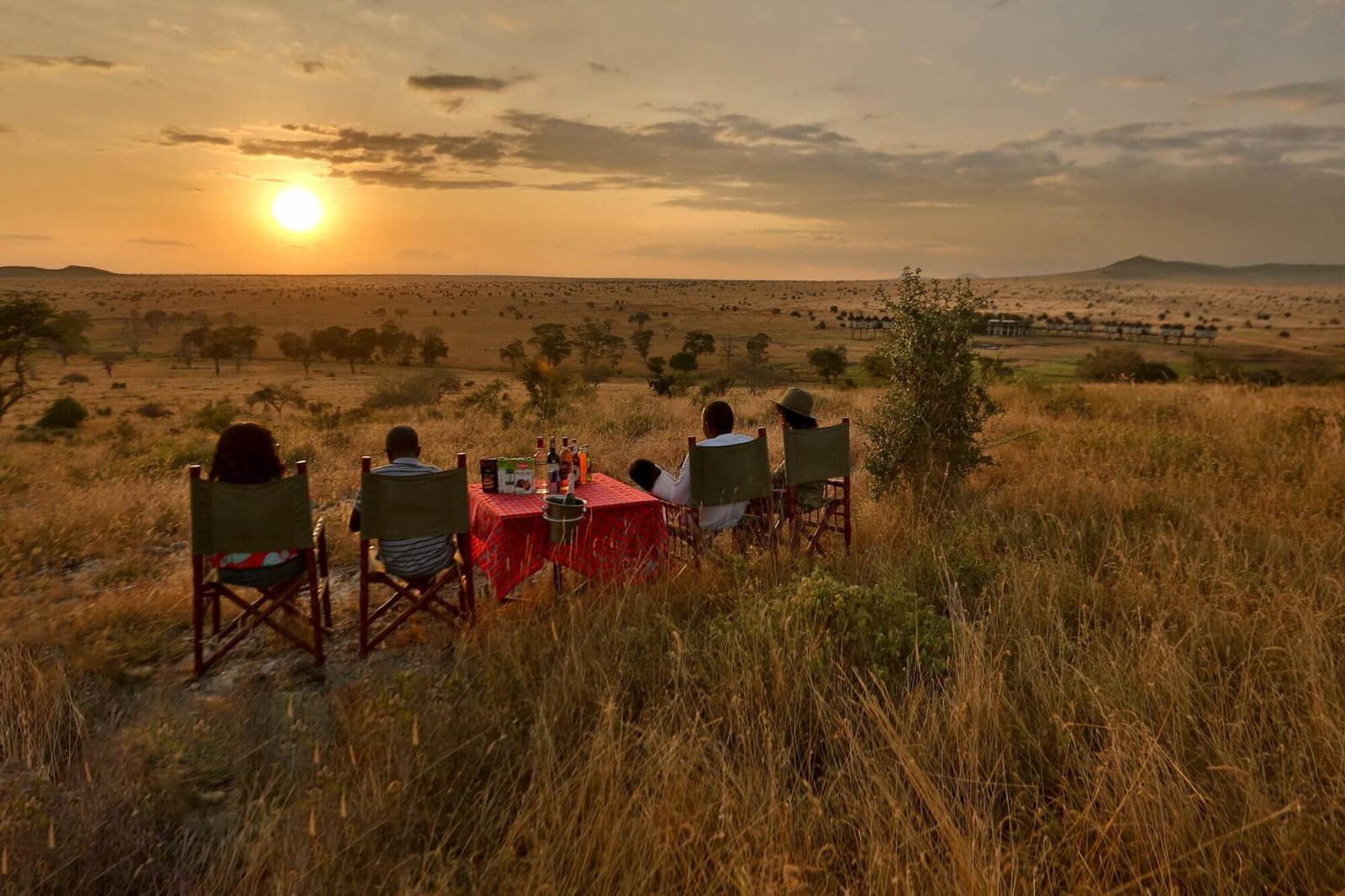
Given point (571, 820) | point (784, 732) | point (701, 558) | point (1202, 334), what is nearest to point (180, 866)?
point (571, 820)

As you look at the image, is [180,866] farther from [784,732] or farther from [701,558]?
[701,558]

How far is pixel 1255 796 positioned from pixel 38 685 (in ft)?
14.6

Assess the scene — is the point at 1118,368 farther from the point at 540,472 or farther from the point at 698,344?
the point at 540,472

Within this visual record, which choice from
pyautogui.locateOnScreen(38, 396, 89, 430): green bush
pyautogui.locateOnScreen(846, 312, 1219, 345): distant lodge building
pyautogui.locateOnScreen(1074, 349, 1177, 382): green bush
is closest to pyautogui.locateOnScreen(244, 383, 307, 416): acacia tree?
pyautogui.locateOnScreen(38, 396, 89, 430): green bush

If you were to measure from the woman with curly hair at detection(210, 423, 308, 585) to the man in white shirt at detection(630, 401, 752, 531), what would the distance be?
200 centimetres

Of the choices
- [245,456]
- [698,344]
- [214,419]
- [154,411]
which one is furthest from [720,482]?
[698,344]

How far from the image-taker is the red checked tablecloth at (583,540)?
4004mm

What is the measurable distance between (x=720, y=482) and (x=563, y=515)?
1.03 m

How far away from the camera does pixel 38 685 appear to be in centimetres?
305

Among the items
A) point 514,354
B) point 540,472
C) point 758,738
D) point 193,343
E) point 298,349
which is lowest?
point 758,738

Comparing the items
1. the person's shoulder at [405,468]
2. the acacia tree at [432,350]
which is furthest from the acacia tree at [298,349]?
the person's shoulder at [405,468]

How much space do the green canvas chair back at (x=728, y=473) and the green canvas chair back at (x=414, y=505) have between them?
1.36m

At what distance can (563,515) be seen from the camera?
3.85m

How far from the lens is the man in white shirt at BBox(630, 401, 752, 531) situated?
4.52 metres
